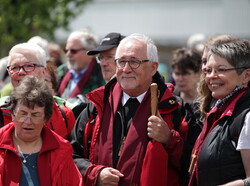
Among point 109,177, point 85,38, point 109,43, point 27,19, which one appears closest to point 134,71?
point 109,177

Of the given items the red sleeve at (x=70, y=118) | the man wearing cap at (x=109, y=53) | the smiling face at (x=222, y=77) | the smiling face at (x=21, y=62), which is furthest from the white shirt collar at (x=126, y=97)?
the man wearing cap at (x=109, y=53)

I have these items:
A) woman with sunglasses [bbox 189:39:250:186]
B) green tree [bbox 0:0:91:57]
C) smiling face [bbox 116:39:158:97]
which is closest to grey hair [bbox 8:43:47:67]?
smiling face [bbox 116:39:158:97]

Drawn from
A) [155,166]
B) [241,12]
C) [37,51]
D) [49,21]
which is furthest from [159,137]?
[241,12]

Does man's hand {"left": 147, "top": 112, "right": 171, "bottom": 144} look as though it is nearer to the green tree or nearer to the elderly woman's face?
the elderly woman's face

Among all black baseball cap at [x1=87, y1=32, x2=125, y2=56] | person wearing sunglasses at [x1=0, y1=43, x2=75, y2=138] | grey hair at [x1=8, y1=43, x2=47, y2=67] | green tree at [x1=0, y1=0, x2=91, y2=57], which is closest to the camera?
person wearing sunglasses at [x1=0, y1=43, x2=75, y2=138]

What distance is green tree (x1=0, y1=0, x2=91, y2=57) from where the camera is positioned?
12.5 meters

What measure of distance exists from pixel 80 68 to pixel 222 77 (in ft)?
13.9

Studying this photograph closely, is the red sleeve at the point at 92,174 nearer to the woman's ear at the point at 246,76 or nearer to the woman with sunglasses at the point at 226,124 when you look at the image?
the woman with sunglasses at the point at 226,124

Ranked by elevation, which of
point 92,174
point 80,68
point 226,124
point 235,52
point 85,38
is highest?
point 235,52

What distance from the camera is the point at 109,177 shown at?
517 cm

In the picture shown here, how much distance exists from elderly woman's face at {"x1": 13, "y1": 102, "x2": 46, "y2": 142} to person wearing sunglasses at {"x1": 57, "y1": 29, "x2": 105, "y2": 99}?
3656 mm

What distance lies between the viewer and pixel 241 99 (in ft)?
15.7

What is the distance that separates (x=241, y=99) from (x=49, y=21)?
9.09 m

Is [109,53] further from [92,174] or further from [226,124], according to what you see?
[226,124]
